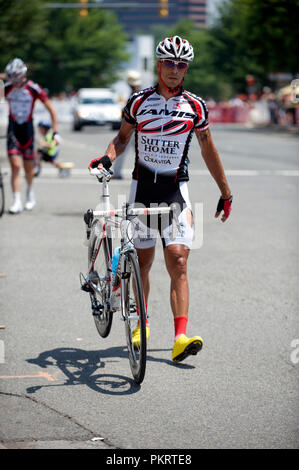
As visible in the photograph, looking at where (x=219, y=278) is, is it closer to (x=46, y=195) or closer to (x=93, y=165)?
(x=93, y=165)

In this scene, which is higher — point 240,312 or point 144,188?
point 144,188

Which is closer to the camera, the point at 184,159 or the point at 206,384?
the point at 206,384

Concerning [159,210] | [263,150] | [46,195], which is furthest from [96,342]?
[263,150]

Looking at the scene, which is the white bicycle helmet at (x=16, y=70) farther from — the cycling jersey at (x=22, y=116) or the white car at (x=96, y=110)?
the white car at (x=96, y=110)

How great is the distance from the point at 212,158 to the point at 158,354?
1.35m

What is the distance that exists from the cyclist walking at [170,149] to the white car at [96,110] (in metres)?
35.7

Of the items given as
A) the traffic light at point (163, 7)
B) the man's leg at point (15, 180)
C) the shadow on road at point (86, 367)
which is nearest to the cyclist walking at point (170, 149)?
the shadow on road at point (86, 367)

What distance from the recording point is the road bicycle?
530cm

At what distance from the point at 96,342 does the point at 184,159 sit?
145 centimetres

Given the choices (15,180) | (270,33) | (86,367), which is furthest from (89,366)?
(270,33)

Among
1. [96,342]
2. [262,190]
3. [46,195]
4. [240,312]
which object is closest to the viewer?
[96,342]

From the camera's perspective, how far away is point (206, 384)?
210 inches

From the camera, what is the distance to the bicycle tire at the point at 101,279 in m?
5.85
